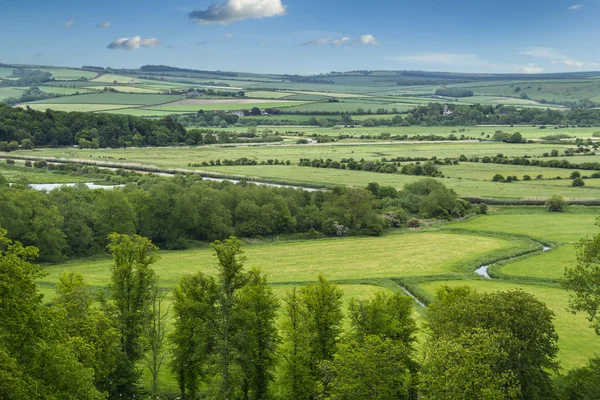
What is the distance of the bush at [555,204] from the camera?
97.9 meters

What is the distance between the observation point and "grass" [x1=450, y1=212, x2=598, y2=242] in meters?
82.2

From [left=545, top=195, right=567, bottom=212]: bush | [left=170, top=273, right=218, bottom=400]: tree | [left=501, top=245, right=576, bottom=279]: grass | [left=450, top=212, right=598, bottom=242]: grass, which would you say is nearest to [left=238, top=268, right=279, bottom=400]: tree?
[left=170, top=273, right=218, bottom=400]: tree

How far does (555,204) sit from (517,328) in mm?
71017

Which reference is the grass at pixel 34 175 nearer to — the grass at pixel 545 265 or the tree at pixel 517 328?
the grass at pixel 545 265

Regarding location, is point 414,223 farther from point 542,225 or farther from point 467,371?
point 467,371

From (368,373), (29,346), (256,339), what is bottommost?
(256,339)

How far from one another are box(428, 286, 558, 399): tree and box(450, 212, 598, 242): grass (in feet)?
164

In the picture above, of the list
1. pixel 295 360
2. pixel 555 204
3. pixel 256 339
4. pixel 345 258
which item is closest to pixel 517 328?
pixel 295 360

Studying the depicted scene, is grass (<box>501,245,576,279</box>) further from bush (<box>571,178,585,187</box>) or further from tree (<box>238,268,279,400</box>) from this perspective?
bush (<box>571,178,585,187</box>)

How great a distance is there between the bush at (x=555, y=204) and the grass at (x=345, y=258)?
20.4 m

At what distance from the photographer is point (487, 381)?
26172 millimetres

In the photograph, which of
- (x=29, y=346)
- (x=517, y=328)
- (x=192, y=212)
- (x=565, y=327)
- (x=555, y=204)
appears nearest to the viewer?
(x=29, y=346)

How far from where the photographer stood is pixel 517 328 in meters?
32.5

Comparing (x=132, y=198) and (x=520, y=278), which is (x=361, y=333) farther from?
(x=132, y=198)
